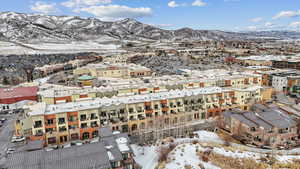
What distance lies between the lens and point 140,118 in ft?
119

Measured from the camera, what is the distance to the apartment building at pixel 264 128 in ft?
105

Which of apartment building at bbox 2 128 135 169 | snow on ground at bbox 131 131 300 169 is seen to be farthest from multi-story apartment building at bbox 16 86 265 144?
apartment building at bbox 2 128 135 169

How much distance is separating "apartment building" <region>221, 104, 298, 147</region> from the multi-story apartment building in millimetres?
6324

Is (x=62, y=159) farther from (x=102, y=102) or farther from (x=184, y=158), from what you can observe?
(x=102, y=102)

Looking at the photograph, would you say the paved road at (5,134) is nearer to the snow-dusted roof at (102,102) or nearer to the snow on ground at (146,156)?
the snow-dusted roof at (102,102)

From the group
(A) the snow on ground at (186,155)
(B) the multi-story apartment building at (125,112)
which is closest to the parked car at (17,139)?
(B) the multi-story apartment building at (125,112)

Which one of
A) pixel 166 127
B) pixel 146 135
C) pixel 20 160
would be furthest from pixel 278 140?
pixel 20 160

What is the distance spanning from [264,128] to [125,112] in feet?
73.1

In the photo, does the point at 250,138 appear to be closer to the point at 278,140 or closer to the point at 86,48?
the point at 278,140

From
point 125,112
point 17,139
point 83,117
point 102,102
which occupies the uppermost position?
point 102,102

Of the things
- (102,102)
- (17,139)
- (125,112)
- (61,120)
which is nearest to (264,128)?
(125,112)

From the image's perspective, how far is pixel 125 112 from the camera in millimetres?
35844

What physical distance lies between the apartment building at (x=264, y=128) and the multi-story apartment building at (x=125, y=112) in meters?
6.32

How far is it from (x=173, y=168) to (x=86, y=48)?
190459mm
